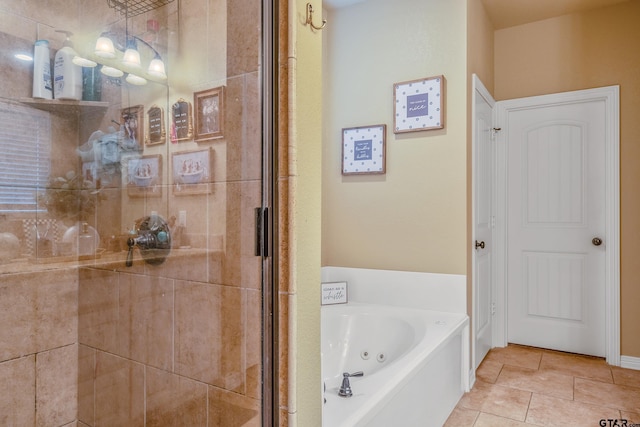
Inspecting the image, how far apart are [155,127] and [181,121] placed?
16cm

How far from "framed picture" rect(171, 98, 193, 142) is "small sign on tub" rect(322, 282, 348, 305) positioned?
1844mm

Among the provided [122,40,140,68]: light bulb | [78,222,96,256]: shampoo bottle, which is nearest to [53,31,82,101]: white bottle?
[122,40,140,68]: light bulb

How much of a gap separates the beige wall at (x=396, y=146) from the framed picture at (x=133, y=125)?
6.15ft

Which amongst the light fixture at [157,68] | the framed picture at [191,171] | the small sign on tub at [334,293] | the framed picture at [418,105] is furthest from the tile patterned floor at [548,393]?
the light fixture at [157,68]

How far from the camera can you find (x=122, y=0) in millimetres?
1400

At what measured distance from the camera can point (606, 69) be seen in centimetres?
315

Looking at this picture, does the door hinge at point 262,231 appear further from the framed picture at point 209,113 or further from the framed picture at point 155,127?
the framed picture at point 155,127

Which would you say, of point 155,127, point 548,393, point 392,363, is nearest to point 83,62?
point 155,127

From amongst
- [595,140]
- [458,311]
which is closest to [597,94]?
[595,140]

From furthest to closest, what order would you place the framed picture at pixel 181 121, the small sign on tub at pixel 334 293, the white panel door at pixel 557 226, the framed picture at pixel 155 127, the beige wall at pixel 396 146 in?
1. the white panel door at pixel 557 226
2. the small sign on tub at pixel 334 293
3. the beige wall at pixel 396 146
4. the framed picture at pixel 155 127
5. the framed picture at pixel 181 121

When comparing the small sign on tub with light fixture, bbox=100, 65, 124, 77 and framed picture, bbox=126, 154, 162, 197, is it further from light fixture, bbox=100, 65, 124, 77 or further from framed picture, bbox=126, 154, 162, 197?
light fixture, bbox=100, 65, 124, 77

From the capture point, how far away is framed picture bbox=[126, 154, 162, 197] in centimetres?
130

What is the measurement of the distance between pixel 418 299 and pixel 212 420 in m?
1.93

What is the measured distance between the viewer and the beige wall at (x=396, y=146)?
104 inches
